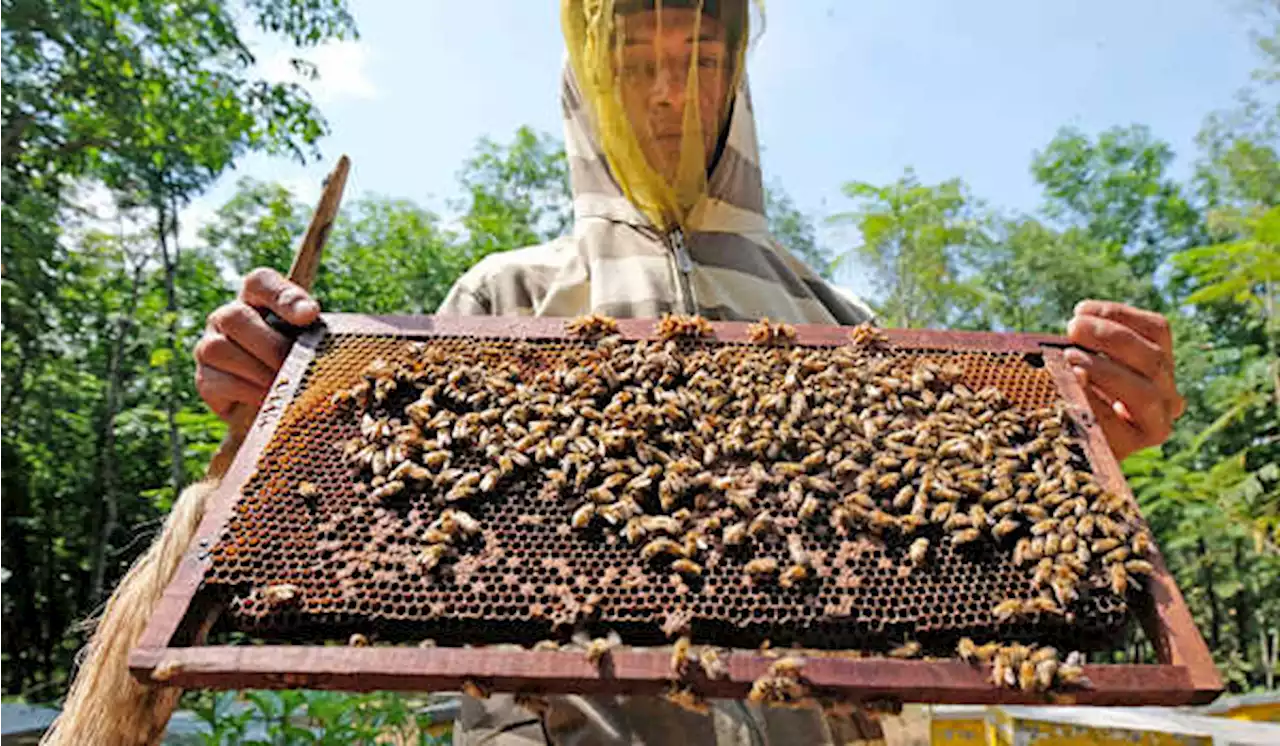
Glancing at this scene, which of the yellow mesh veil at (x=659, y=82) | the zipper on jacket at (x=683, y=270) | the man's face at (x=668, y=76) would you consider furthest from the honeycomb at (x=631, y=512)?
the man's face at (x=668, y=76)

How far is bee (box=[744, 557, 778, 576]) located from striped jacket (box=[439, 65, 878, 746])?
3.60 ft

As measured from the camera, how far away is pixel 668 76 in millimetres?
3400

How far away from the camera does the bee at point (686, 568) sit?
6.29ft

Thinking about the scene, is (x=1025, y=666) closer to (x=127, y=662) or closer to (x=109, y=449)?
(x=127, y=662)

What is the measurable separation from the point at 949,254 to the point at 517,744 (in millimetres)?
34386

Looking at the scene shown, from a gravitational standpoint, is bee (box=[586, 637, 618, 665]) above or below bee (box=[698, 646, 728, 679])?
above

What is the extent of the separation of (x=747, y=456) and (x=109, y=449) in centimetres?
2042

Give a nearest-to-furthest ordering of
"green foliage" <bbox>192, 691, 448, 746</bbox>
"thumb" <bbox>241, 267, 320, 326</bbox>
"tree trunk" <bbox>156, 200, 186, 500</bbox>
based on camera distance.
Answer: "thumb" <bbox>241, 267, 320, 326</bbox> < "green foliage" <bbox>192, 691, 448, 746</bbox> < "tree trunk" <bbox>156, 200, 186, 500</bbox>

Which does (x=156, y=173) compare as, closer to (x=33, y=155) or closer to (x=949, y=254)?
(x=33, y=155)

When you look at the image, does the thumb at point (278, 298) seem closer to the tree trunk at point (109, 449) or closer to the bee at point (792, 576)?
the bee at point (792, 576)

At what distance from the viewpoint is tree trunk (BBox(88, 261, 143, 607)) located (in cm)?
1791

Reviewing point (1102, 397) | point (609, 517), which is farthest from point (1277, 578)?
point (609, 517)

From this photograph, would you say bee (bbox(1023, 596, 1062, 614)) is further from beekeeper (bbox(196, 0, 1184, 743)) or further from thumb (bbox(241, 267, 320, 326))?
thumb (bbox(241, 267, 320, 326))

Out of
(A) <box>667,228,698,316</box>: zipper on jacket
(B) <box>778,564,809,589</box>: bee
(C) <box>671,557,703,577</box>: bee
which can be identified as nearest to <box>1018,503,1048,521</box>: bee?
(B) <box>778,564,809,589</box>: bee
